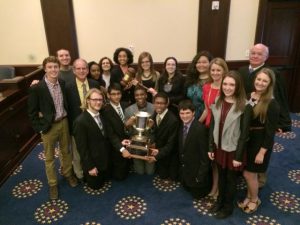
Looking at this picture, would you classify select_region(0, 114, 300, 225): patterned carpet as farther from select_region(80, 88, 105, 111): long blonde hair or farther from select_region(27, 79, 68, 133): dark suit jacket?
select_region(80, 88, 105, 111): long blonde hair

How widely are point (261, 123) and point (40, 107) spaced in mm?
1866

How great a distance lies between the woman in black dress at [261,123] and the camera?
1992 millimetres

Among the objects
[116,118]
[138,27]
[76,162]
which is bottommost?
[76,162]

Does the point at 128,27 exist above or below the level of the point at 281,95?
above

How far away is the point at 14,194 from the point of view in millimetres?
2730

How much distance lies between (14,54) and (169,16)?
2586 millimetres

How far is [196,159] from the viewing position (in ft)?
8.04

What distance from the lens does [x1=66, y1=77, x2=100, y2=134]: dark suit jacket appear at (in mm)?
2602

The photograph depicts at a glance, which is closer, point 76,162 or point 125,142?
point 125,142

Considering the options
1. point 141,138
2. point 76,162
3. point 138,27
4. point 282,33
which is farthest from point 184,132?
point 282,33

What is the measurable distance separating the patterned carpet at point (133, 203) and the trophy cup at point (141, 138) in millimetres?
439

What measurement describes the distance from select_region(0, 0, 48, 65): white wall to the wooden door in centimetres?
339

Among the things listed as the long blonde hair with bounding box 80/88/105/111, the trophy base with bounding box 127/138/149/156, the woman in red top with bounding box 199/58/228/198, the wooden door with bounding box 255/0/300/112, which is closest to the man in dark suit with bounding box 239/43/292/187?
the woman in red top with bounding box 199/58/228/198

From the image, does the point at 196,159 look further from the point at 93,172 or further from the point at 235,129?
the point at 93,172
